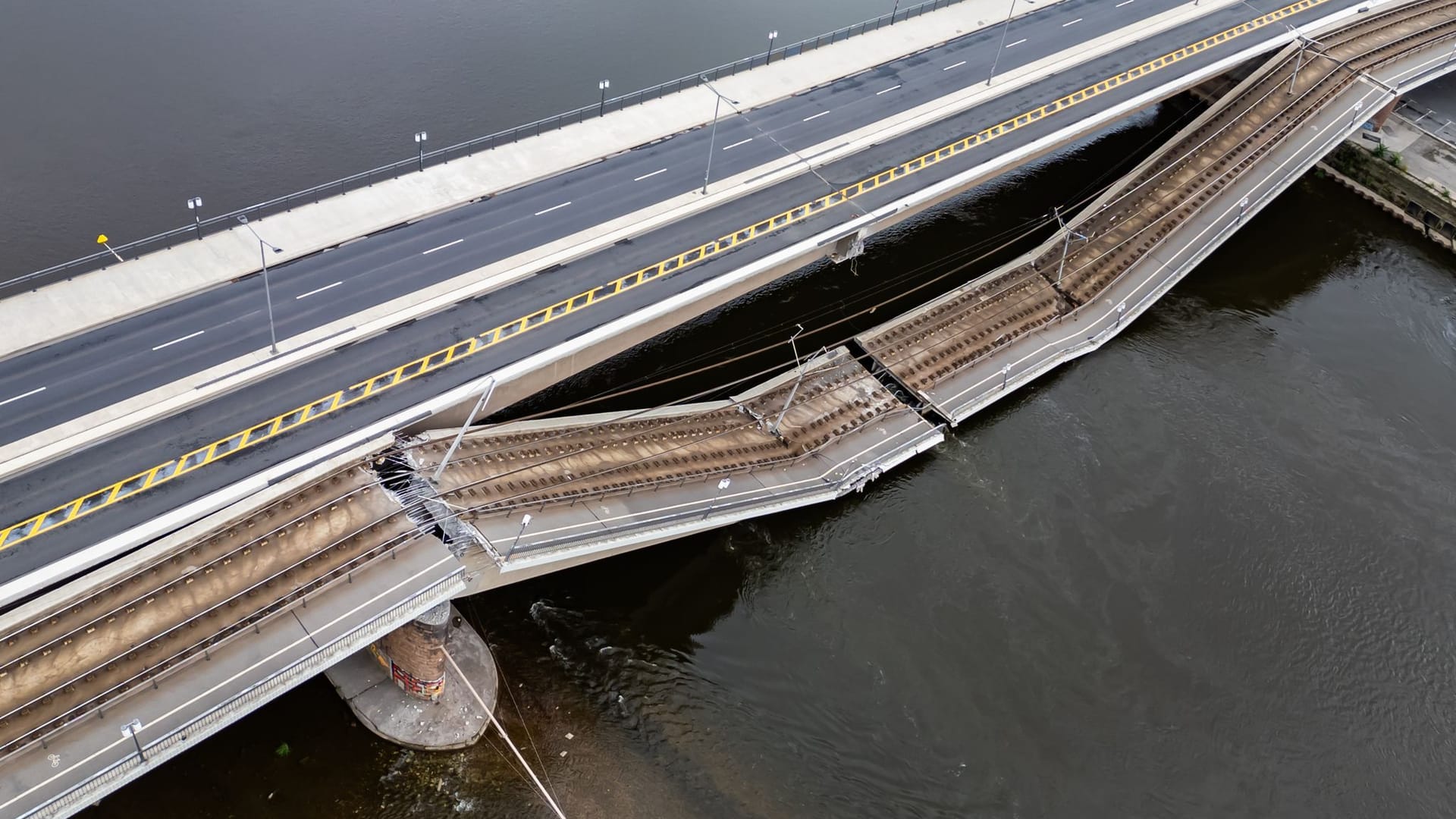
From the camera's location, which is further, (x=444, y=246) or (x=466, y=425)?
(x=444, y=246)

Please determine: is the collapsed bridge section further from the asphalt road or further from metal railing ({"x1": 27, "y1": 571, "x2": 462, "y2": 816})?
the asphalt road

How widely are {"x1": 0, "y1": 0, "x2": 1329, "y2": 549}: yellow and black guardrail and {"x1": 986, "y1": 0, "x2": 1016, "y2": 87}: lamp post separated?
4.74m

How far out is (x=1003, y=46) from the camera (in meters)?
89.6

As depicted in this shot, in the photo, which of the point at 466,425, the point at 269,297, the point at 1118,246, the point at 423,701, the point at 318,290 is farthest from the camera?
the point at 1118,246

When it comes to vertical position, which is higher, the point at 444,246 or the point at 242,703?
the point at 444,246

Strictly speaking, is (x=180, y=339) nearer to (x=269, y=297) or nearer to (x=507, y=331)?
(x=269, y=297)

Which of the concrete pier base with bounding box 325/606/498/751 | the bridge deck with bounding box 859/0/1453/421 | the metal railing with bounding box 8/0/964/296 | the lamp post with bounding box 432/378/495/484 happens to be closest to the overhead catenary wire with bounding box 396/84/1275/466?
the bridge deck with bounding box 859/0/1453/421

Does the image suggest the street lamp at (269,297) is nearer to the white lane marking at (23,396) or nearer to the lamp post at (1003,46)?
the white lane marking at (23,396)

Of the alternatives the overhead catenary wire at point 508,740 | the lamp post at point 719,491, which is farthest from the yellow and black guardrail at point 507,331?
the overhead catenary wire at point 508,740

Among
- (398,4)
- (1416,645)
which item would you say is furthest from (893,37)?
(1416,645)

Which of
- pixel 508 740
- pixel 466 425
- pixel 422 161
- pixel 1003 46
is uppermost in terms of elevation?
pixel 1003 46

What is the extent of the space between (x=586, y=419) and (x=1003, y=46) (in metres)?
49.6

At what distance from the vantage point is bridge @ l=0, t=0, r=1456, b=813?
4541 centimetres

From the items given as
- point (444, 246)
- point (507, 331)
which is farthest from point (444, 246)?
point (507, 331)
